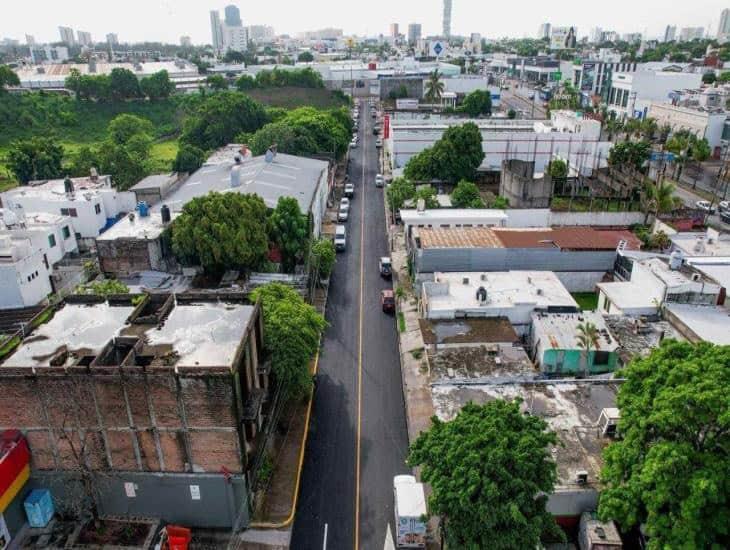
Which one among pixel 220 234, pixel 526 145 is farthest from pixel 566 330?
pixel 526 145

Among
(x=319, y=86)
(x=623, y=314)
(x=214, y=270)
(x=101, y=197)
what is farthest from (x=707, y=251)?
(x=319, y=86)

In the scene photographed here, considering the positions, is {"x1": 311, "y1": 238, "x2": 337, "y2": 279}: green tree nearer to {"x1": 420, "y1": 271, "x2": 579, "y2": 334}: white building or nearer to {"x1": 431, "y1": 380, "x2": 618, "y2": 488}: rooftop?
{"x1": 420, "y1": 271, "x2": 579, "y2": 334}: white building

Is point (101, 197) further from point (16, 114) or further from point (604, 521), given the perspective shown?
point (16, 114)

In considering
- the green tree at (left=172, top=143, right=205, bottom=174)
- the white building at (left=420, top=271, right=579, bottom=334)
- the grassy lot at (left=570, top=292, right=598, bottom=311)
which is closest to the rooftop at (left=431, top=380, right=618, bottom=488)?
the white building at (left=420, top=271, right=579, bottom=334)

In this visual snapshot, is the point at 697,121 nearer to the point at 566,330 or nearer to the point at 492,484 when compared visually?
the point at 566,330

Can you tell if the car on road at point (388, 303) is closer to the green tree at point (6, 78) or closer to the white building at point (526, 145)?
the white building at point (526, 145)

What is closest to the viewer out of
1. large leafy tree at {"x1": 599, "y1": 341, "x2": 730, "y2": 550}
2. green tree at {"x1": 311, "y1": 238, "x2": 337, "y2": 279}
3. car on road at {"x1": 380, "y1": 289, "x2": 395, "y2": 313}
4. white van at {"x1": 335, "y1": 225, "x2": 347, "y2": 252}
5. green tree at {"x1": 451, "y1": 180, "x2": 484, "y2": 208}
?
large leafy tree at {"x1": 599, "y1": 341, "x2": 730, "y2": 550}
